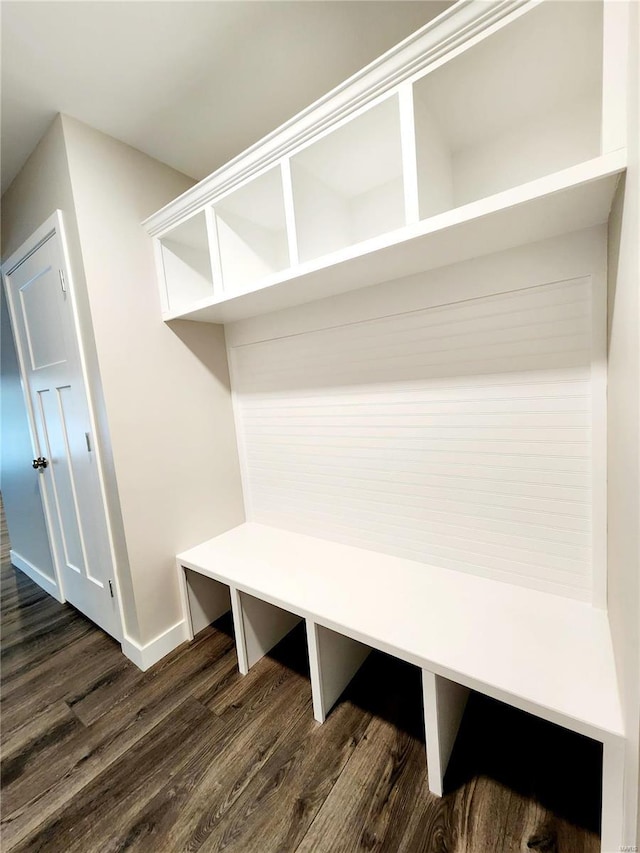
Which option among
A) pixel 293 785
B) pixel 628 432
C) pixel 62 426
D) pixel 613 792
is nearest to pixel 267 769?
pixel 293 785

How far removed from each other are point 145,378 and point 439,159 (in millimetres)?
1457

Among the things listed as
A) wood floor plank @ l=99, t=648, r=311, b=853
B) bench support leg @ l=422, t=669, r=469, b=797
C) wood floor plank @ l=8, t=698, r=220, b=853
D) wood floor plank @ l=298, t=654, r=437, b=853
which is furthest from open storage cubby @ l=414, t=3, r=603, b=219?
wood floor plank @ l=8, t=698, r=220, b=853

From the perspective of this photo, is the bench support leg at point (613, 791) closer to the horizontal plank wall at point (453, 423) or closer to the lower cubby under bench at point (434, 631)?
the lower cubby under bench at point (434, 631)

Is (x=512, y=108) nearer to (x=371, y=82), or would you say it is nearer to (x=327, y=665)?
(x=371, y=82)

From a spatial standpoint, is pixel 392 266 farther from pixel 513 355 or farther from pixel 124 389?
pixel 124 389

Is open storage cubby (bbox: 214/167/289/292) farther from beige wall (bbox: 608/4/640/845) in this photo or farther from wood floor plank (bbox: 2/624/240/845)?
wood floor plank (bbox: 2/624/240/845)

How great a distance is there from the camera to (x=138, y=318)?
1651 mm

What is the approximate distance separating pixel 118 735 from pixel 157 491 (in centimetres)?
94

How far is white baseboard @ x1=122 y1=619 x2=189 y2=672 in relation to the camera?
169 cm

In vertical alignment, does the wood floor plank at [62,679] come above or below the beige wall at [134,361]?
below

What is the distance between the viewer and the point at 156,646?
1.73 metres

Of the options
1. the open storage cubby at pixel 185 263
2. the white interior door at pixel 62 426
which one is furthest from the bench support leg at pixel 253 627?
the open storage cubby at pixel 185 263

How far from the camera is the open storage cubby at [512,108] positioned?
88 centimetres

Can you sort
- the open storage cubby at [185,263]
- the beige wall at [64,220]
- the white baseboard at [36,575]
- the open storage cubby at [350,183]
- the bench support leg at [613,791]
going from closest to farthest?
the bench support leg at [613,791]
the open storage cubby at [350,183]
the beige wall at [64,220]
the open storage cubby at [185,263]
the white baseboard at [36,575]
